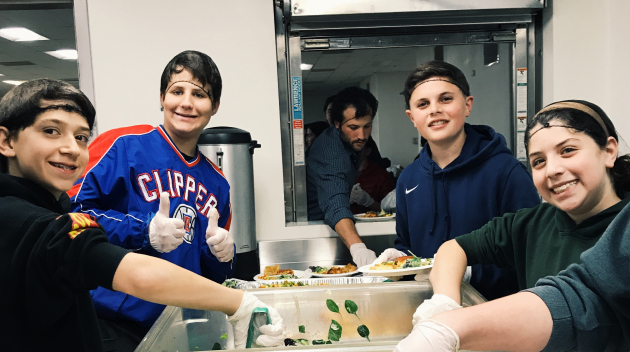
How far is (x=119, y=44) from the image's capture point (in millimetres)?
2646

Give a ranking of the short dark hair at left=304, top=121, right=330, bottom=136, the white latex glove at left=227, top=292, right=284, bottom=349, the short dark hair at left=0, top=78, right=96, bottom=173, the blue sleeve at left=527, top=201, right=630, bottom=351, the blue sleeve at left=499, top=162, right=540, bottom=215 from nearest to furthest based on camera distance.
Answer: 1. the blue sleeve at left=527, top=201, right=630, bottom=351
2. the short dark hair at left=0, top=78, right=96, bottom=173
3. the white latex glove at left=227, top=292, right=284, bottom=349
4. the blue sleeve at left=499, top=162, right=540, bottom=215
5. the short dark hair at left=304, top=121, right=330, bottom=136

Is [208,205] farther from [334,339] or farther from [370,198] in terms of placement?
[370,198]

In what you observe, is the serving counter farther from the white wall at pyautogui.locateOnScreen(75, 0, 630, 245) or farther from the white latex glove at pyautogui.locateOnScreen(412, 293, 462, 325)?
the white wall at pyautogui.locateOnScreen(75, 0, 630, 245)

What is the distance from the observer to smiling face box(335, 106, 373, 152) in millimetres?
2850

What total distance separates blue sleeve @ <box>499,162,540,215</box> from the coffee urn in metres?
1.35

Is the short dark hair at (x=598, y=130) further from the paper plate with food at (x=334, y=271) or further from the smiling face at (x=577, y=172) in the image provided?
the paper plate with food at (x=334, y=271)

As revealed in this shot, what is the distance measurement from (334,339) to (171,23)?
2.17 metres

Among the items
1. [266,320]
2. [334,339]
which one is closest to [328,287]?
[334,339]

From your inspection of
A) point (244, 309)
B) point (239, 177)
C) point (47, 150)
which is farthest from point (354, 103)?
point (47, 150)

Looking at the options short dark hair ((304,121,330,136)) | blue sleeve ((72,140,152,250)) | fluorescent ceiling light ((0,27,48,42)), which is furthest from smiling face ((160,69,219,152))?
fluorescent ceiling light ((0,27,48,42))

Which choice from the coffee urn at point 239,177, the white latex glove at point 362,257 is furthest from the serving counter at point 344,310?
the coffee urn at point 239,177

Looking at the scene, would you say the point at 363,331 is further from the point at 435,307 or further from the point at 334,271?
the point at 334,271

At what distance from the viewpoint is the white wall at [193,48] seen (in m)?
2.64

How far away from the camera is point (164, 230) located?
145 centimetres
